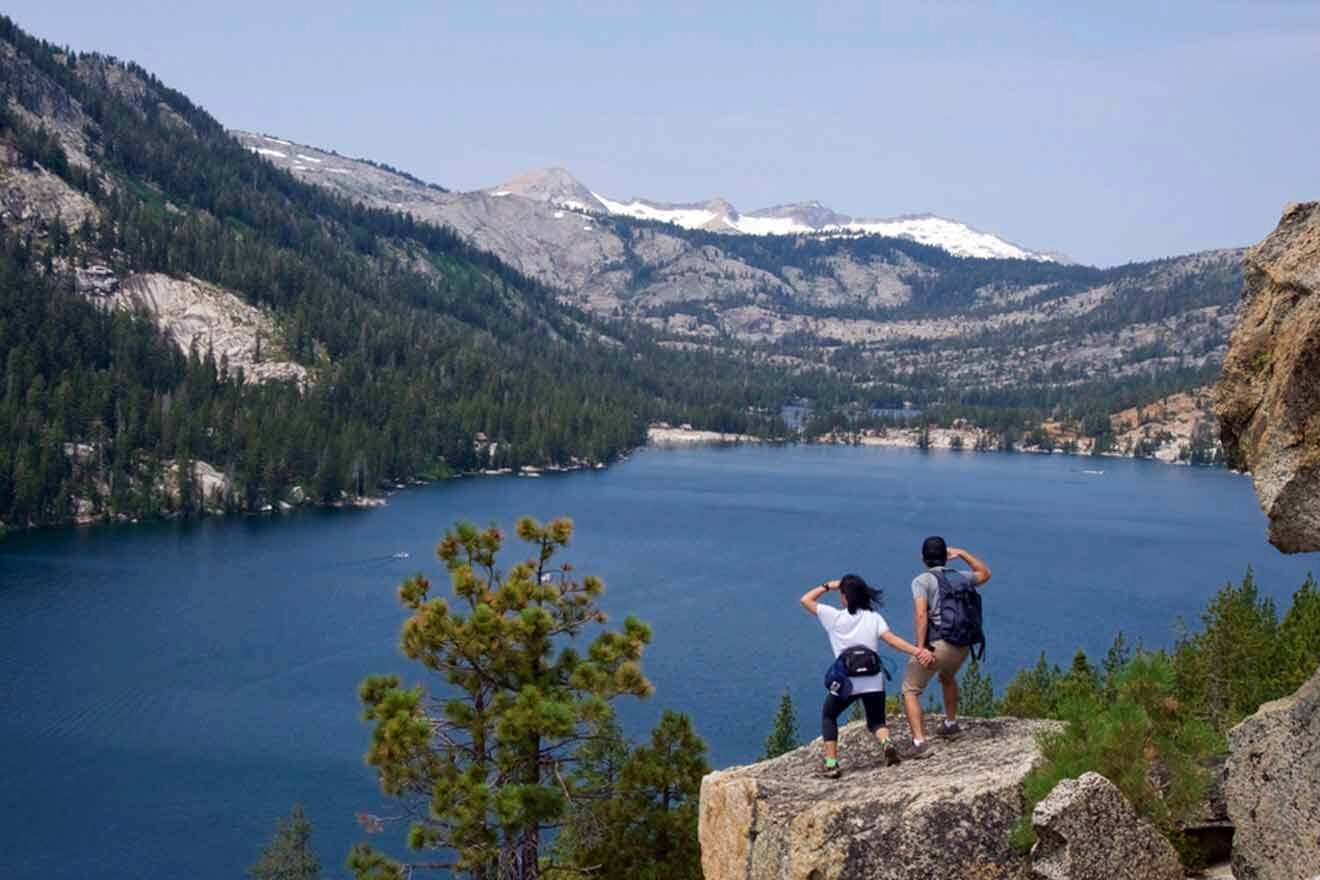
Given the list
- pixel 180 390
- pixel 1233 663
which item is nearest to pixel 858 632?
pixel 1233 663

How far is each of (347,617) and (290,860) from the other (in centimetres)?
3899

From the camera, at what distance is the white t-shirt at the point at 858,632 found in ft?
42.1

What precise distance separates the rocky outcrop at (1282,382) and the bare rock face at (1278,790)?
1684 millimetres

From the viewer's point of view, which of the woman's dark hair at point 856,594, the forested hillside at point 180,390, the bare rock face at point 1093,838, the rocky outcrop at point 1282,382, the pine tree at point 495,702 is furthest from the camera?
the forested hillside at point 180,390

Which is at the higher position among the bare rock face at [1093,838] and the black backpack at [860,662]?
the black backpack at [860,662]

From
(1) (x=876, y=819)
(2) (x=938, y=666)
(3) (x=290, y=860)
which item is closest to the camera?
(1) (x=876, y=819)

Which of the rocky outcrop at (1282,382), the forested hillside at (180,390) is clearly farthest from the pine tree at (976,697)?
the forested hillside at (180,390)

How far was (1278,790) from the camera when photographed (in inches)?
467

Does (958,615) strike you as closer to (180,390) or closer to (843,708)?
(843,708)

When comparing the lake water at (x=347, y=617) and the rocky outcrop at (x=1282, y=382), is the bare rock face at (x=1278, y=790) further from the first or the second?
the lake water at (x=347, y=617)

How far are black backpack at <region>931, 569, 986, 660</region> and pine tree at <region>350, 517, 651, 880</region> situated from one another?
6223 mm

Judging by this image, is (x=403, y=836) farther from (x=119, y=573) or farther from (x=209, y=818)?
(x=119, y=573)

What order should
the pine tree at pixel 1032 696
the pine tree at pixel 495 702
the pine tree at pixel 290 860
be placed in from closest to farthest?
the pine tree at pixel 495 702 → the pine tree at pixel 1032 696 → the pine tree at pixel 290 860

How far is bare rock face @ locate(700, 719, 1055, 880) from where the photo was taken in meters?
11.6
